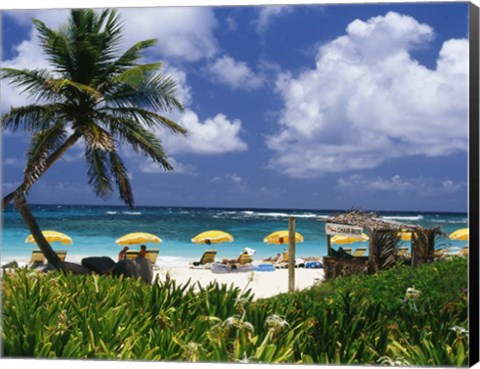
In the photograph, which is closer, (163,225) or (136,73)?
(136,73)

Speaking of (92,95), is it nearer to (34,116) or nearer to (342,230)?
(34,116)

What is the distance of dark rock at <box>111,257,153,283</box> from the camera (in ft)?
28.3

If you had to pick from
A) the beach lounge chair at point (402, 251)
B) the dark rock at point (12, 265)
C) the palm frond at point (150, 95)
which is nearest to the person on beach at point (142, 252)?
the dark rock at point (12, 265)

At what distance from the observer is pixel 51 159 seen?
8617 millimetres

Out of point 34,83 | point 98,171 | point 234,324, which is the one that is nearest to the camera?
point 234,324

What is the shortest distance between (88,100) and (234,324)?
295 centimetres

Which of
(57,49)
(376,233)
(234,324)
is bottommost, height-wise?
(234,324)

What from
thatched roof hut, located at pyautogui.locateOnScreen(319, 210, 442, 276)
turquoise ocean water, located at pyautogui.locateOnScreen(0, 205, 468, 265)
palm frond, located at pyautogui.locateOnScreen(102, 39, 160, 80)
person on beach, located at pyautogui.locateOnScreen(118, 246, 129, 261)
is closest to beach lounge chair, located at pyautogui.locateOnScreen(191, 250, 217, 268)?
turquoise ocean water, located at pyautogui.locateOnScreen(0, 205, 468, 265)

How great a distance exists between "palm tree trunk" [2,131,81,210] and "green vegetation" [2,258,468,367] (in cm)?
110

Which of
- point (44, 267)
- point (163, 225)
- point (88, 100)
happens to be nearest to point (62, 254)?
point (44, 267)

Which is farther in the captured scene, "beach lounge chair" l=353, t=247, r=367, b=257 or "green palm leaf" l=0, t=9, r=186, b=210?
"beach lounge chair" l=353, t=247, r=367, b=257

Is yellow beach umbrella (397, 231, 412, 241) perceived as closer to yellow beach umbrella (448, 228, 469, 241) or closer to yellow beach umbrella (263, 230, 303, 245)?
yellow beach umbrella (448, 228, 469, 241)

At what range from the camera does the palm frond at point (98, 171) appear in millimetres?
8930

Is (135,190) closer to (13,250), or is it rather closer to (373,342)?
(13,250)
